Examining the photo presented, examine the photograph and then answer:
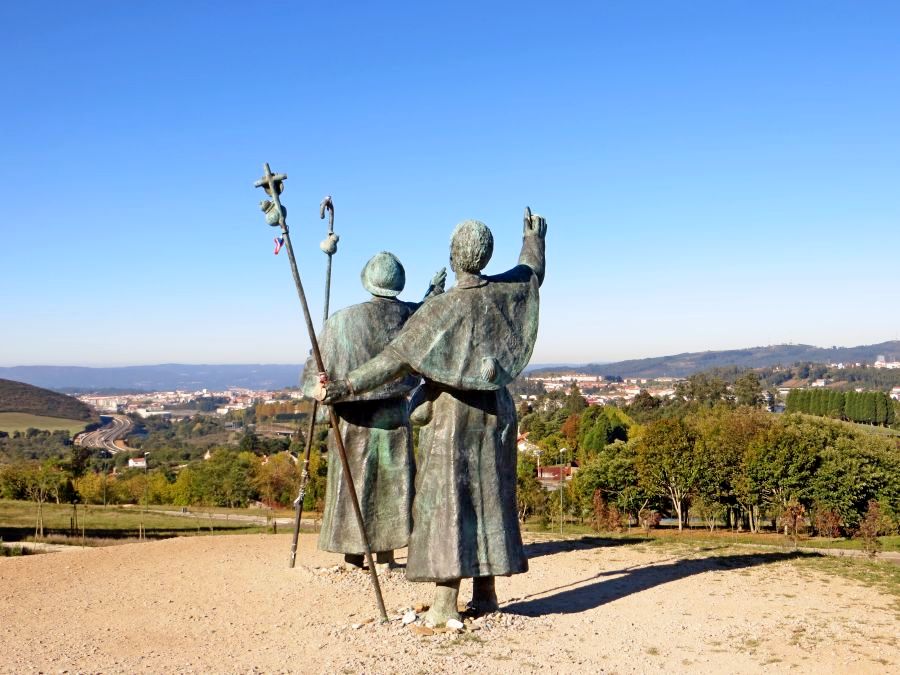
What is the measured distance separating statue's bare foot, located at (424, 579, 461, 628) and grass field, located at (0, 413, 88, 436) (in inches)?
6438

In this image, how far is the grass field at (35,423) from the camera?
A: 158750 millimetres

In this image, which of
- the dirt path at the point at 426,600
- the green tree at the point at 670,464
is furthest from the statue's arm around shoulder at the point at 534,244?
the green tree at the point at 670,464

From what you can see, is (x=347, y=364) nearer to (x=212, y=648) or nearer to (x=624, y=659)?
(x=212, y=648)

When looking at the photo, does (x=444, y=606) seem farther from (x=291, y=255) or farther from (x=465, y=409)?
(x=291, y=255)

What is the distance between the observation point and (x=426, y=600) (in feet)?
34.6

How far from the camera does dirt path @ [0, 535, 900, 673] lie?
321 inches

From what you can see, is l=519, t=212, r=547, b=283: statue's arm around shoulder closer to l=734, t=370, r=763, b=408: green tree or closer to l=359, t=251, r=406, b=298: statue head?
l=359, t=251, r=406, b=298: statue head

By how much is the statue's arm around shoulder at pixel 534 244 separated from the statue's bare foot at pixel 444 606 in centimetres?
346

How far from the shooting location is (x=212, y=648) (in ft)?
28.6

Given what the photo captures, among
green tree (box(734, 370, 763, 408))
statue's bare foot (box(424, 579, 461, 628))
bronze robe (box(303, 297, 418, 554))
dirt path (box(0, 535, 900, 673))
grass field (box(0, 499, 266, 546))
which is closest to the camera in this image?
dirt path (box(0, 535, 900, 673))

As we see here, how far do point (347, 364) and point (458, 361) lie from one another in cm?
310

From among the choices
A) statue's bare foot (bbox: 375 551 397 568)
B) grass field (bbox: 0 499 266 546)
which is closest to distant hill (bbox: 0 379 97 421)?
grass field (bbox: 0 499 266 546)

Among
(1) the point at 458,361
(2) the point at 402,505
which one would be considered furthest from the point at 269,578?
(1) the point at 458,361

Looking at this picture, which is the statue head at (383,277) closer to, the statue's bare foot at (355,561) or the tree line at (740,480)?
the statue's bare foot at (355,561)
